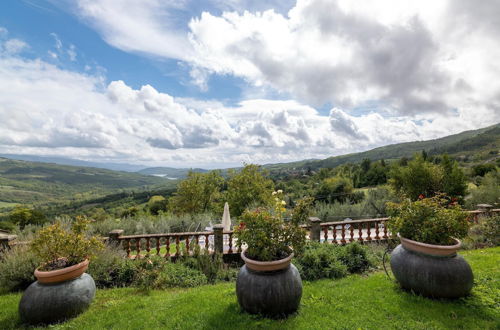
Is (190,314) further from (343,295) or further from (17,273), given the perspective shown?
(17,273)

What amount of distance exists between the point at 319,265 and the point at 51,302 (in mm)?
4975

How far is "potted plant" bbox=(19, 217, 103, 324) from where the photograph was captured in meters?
3.81

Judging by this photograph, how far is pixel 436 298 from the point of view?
400 centimetres

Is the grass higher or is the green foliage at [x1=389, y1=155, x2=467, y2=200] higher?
the green foliage at [x1=389, y1=155, x2=467, y2=200]

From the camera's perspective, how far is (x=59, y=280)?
3.95 m

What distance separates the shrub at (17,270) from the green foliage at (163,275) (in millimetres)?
2165

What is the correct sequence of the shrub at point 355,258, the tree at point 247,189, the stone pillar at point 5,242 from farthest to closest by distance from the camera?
1. the tree at point 247,189
2. the stone pillar at point 5,242
3. the shrub at point 355,258

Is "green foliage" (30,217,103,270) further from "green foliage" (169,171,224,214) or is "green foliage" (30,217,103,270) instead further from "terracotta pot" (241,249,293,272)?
"green foliage" (169,171,224,214)

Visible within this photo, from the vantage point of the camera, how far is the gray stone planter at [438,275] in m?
3.85

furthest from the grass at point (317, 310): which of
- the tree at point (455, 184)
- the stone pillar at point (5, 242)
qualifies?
the tree at point (455, 184)

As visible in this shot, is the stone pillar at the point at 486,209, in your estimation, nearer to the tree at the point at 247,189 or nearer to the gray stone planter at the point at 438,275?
the gray stone planter at the point at 438,275

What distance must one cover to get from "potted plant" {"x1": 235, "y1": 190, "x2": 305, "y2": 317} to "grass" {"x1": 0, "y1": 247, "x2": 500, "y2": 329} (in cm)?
23

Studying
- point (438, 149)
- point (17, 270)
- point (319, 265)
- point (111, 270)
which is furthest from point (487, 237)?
point (438, 149)

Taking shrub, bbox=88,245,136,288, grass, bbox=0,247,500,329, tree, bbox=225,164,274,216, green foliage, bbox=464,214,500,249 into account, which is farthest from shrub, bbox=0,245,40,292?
tree, bbox=225,164,274,216
